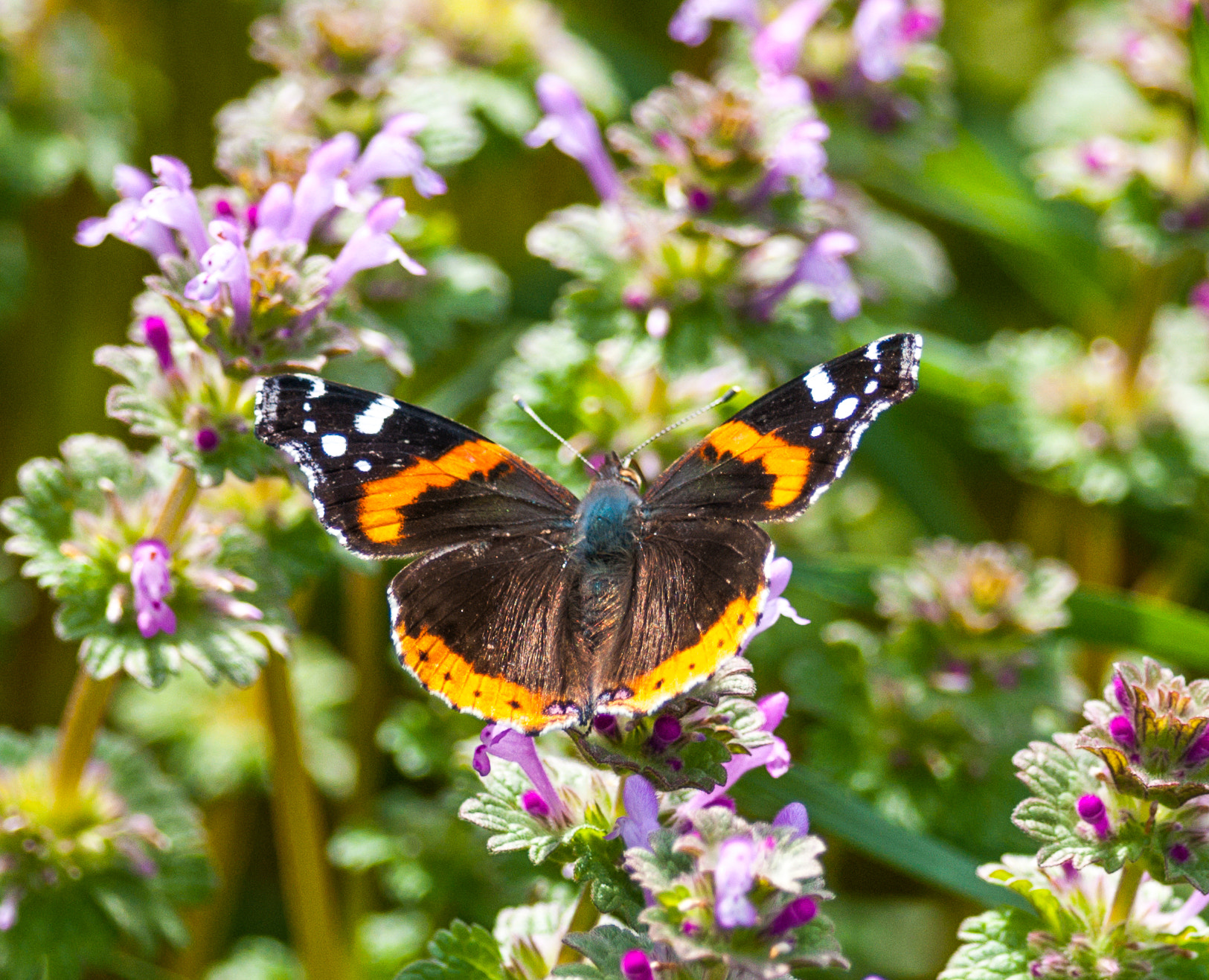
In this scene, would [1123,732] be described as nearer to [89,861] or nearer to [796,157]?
[796,157]

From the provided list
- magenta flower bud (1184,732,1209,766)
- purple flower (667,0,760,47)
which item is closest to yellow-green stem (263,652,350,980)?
magenta flower bud (1184,732,1209,766)

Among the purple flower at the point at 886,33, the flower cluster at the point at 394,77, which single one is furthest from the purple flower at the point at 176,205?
the purple flower at the point at 886,33

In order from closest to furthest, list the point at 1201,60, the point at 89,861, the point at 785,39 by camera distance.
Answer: the point at 89,861, the point at 1201,60, the point at 785,39

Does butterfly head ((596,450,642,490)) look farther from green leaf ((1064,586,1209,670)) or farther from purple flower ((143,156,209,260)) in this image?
green leaf ((1064,586,1209,670))

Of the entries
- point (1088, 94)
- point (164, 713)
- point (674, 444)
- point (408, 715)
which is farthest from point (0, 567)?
point (1088, 94)

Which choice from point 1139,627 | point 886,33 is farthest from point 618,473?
point 886,33

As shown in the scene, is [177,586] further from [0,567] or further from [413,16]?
[0,567]
